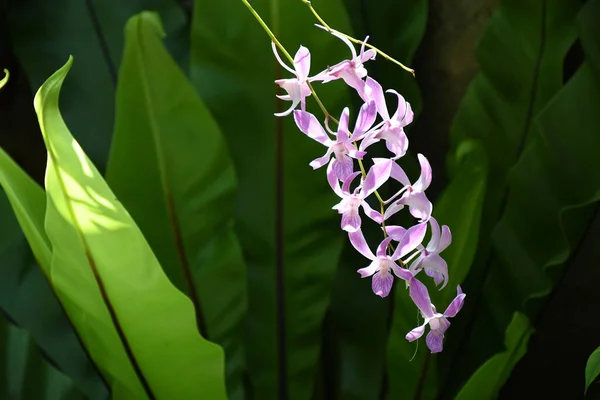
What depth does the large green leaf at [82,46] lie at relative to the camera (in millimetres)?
711

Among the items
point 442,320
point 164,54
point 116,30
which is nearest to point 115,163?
point 164,54

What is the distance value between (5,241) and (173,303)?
0.26 metres

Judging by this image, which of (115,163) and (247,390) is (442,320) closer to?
(115,163)

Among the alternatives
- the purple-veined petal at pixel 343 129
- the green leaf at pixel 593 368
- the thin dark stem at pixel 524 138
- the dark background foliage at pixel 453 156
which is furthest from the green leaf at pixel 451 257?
the purple-veined petal at pixel 343 129

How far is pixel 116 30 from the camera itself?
72 centimetres

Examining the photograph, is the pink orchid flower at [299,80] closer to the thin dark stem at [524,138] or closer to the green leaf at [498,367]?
the green leaf at [498,367]

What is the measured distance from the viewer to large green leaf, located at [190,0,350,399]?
1.91 ft

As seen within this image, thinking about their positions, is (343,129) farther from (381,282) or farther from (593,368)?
(593,368)

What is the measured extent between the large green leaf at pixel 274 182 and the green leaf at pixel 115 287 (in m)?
0.18

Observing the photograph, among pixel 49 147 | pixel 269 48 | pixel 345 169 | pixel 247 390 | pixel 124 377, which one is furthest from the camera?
pixel 247 390

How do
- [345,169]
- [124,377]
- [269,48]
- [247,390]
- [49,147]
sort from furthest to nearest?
[247,390] < [269,48] < [124,377] < [49,147] < [345,169]

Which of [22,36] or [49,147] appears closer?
[49,147]

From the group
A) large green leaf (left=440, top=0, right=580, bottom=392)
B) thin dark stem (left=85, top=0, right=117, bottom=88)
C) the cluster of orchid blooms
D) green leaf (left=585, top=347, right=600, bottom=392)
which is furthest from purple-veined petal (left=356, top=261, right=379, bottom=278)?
thin dark stem (left=85, top=0, right=117, bottom=88)

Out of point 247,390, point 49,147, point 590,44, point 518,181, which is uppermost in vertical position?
point 49,147
